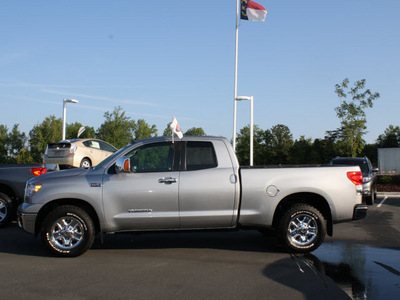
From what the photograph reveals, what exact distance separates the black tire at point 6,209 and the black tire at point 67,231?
3.34 meters

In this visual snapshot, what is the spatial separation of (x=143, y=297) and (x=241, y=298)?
3.57 ft

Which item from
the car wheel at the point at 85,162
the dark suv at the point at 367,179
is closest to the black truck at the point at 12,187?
the car wheel at the point at 85,162

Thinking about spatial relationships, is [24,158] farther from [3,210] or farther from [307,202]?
[307,202]

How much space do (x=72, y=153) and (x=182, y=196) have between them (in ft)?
35.3

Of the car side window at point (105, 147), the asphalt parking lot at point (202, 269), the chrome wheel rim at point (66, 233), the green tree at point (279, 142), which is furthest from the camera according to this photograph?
the green tree at point (279, 142)

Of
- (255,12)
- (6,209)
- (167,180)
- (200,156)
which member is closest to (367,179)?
(200,156)

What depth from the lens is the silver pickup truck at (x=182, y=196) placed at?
6.55 m

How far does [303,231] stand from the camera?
268 inches

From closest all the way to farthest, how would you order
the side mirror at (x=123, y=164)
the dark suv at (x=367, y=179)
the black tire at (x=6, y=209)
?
1. the side mirror at (x=123, y=164)
2. the black tire at (x=6, y=209)
3. the dark suv at (x=367, y=179)

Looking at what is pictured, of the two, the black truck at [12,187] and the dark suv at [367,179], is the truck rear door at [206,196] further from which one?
the dark suv at [367,179]

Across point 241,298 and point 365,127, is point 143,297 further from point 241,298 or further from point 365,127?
point 365,127

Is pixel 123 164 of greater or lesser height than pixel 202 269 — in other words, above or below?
above

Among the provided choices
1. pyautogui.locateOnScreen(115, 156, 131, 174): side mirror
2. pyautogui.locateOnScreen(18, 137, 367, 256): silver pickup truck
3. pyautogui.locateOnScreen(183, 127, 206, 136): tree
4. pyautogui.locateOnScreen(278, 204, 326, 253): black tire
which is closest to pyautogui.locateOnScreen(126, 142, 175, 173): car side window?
pyautogui.locateOnScreen(18, 137, 367, 256): silver pickup truck

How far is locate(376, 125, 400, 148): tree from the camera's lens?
274 feet
